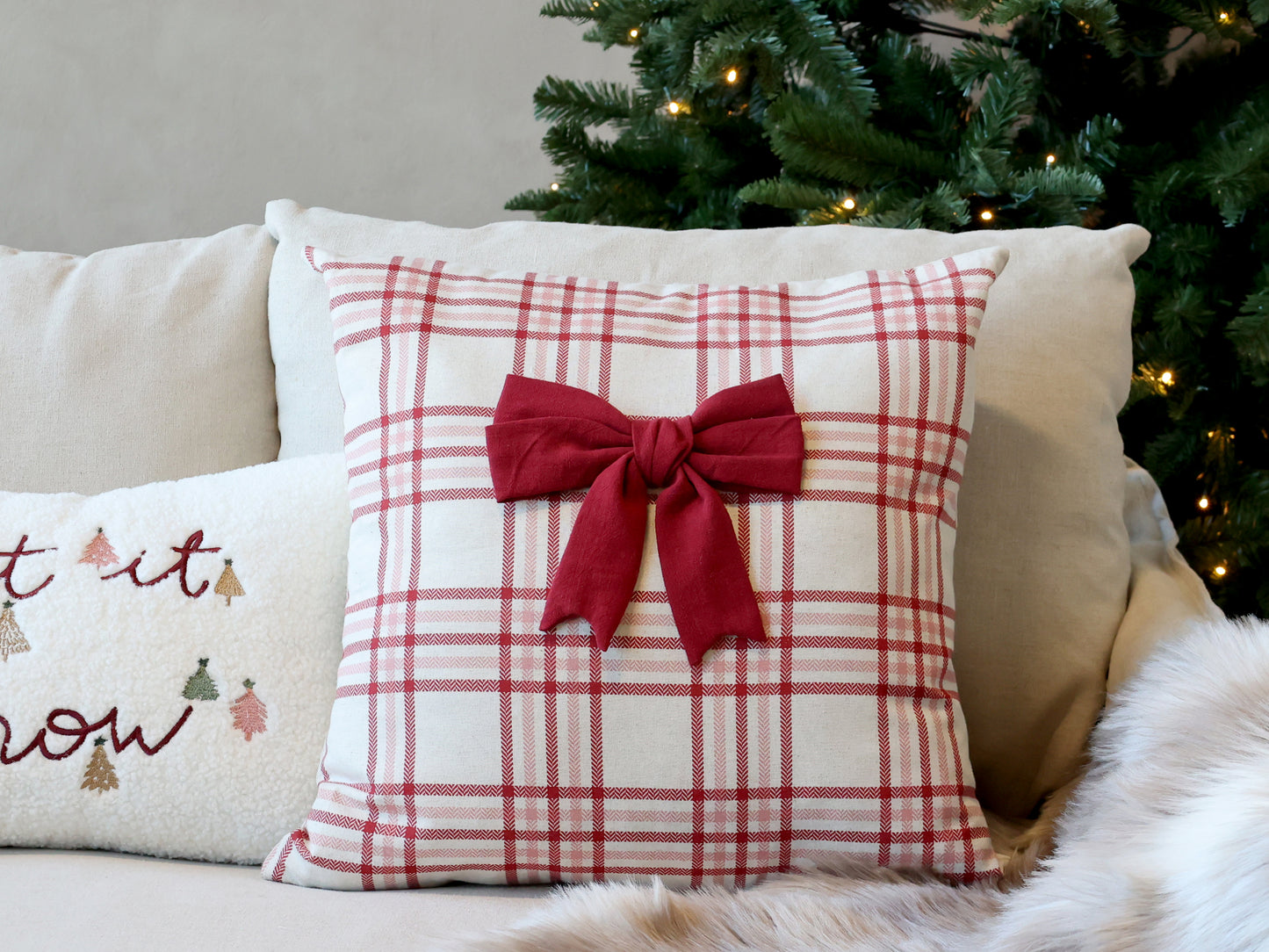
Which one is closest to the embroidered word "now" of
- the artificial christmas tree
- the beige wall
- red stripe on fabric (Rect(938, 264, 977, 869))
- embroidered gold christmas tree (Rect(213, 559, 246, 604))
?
embroidered gold christmas tree (Rect(213, 559, 246, 604))

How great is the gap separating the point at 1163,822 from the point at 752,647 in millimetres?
253

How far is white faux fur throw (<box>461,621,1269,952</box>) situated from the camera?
0.45 meters

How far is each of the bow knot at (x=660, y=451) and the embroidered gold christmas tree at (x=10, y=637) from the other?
0.48 meters

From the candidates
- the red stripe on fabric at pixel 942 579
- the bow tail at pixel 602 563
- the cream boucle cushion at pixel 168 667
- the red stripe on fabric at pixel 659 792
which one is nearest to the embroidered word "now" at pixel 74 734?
the cream boucle cushion at pixel 168 667

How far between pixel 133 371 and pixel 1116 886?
0.88 m

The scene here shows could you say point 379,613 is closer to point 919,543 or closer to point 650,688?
point 650,688

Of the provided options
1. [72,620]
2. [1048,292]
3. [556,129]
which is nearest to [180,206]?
[556,129]

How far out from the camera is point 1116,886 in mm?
476

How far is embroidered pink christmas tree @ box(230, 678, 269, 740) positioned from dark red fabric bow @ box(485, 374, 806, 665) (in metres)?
0.25

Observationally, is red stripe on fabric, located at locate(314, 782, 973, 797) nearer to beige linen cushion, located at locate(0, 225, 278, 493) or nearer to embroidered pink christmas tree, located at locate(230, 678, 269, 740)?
embroidered pink christmas tree, located at locate(230, 678, 269, 740)

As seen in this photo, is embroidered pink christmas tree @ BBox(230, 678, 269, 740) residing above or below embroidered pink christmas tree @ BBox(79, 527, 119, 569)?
below

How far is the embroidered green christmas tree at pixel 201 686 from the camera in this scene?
2.44ft

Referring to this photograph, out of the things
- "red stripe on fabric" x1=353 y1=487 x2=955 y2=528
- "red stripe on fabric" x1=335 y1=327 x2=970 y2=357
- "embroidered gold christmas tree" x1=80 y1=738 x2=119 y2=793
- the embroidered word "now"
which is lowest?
"embroidered gold christmas tree" x1=80 y1=738 x2=119 y2=793

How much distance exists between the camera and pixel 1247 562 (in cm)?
128
